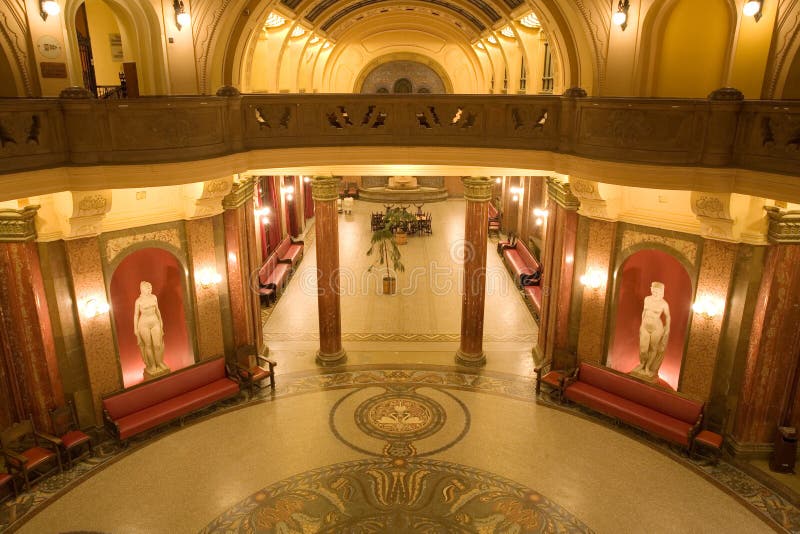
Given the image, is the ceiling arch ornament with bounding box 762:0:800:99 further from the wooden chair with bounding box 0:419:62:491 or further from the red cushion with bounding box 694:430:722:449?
the wooden chair with bounding box 0:419:62:491

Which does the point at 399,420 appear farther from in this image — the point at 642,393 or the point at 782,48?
the point at 782,48

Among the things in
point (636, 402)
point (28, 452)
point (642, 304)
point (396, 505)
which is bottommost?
point (396, 505)

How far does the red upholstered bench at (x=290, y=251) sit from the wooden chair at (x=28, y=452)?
9.44 m

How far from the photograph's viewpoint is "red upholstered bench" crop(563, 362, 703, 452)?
890 cm

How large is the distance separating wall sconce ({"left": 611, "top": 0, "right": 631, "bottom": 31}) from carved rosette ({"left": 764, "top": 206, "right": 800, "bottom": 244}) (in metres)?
3.52

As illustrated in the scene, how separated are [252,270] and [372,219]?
38.4 feet

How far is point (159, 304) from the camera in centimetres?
1064

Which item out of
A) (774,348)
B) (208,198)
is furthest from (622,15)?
(208,198)

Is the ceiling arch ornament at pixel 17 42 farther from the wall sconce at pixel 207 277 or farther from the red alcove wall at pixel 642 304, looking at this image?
the red alcove wall at pixel 642 304

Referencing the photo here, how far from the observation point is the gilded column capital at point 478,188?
11.2 m

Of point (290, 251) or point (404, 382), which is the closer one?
point (404, 382)

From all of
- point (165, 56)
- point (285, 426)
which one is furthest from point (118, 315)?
point (165, 56)

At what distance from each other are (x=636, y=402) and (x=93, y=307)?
907 centimetres

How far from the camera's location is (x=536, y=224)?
18.8 m
